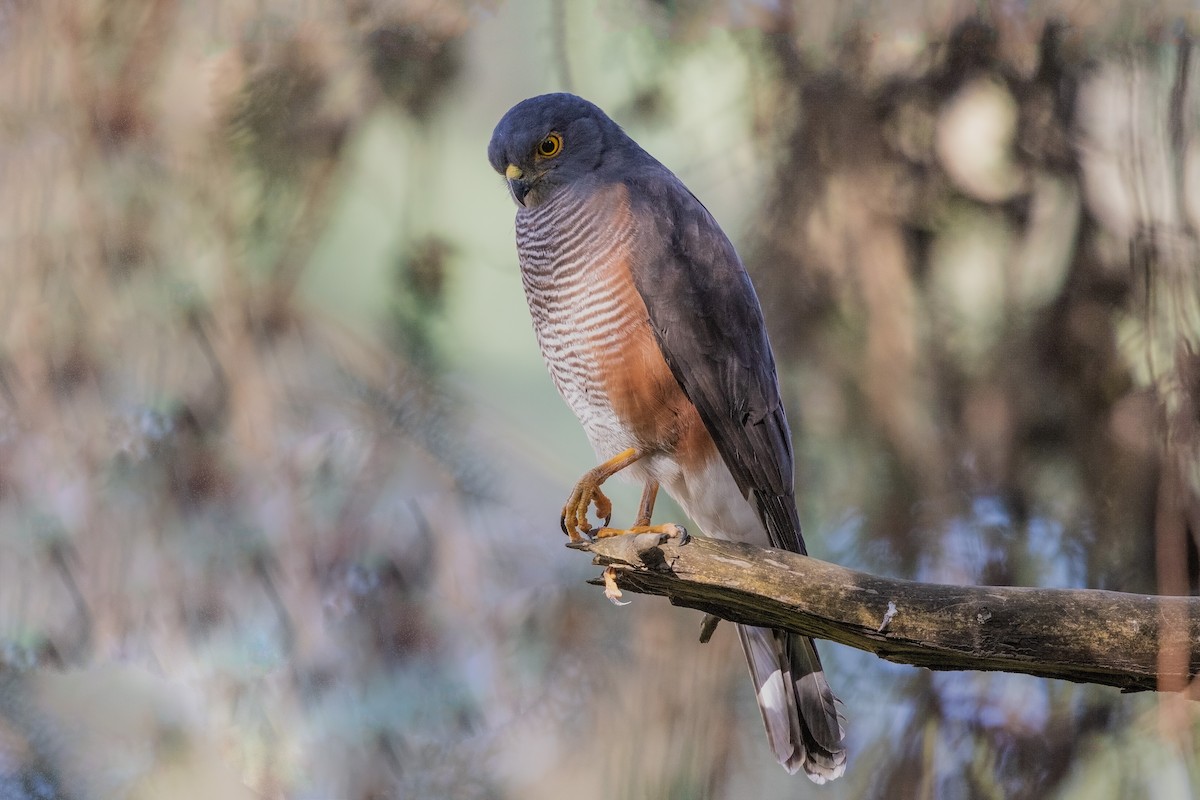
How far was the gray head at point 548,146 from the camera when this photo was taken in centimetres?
165

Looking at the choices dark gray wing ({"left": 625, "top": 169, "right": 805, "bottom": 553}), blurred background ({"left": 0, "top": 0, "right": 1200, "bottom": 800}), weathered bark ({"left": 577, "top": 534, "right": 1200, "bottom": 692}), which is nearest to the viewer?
weathered bark ({"left": 577, "top": 534, "right": 1200, "bottom": 692})

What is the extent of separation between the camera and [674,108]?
2.60 m

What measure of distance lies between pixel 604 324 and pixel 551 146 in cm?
30

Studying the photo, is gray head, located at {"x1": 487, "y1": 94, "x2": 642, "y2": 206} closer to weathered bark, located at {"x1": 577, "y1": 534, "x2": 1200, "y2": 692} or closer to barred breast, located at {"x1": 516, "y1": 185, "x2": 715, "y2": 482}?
barred breast, located at {"x1": 516, "y1": 185, "x2": 715, "y2": 482}

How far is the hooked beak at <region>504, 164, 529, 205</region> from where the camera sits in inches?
65.6

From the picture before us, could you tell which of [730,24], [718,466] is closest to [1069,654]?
[718,466]

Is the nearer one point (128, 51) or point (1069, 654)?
point (1069, 654)

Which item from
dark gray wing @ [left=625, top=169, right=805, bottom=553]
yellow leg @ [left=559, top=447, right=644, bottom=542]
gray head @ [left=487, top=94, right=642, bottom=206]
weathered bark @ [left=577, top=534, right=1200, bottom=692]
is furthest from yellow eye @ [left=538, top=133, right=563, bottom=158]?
weathered bark @ [left=577, top=534, right=1200, bottom=692]

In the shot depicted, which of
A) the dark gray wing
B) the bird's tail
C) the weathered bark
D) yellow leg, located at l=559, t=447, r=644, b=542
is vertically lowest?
the bird's tail

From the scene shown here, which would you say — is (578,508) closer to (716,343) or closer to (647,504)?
(647,504)

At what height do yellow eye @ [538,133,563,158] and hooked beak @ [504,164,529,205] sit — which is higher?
yellow eye @ [538,133,563,158]

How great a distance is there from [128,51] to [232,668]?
5.05 feet

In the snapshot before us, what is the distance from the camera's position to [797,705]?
5.43 ft

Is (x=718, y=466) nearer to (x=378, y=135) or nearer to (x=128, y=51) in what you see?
(x=378, y=135)
